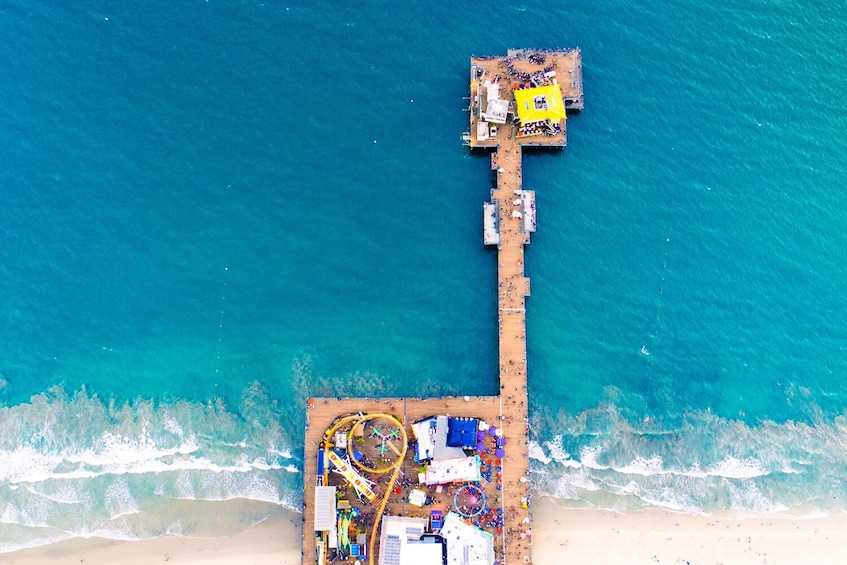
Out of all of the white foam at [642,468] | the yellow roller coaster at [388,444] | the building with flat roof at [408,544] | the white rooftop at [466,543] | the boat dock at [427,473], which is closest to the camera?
the building with flat roof at [408,544]

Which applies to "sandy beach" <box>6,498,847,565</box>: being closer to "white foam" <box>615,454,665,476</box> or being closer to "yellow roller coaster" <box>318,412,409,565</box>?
"white foam" <box>615,454,665,476</box>

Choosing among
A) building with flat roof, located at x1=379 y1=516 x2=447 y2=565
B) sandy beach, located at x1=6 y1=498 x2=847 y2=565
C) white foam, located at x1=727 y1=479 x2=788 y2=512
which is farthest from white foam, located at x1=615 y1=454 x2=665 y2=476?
building with flat roof, located at x1=379 y1=516 x2=447 y2=565

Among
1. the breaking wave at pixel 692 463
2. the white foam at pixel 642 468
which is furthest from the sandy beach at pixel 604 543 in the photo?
the white foam at pixel 642 468

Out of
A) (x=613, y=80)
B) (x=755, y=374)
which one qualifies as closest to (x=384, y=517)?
(x=755, y=374)

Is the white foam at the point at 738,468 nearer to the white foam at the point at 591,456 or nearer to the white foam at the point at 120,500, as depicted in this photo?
the white foam at the point at 591,456

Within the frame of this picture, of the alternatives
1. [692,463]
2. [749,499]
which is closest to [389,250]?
[692,463]

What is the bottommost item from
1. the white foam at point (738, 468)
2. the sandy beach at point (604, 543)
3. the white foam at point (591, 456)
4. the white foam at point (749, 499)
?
the sandy beach at point (604, 543)

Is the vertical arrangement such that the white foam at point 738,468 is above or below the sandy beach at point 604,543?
above
